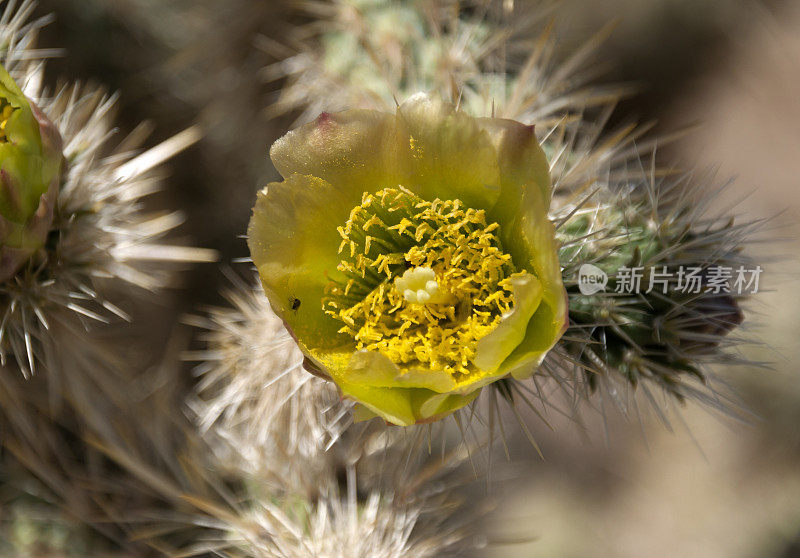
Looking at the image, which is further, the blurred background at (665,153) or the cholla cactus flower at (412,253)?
the blurred background at (665,153)

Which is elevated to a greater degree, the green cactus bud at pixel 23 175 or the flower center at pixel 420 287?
the flower center at pixel 420 287

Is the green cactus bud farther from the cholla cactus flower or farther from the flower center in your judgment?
the flower center

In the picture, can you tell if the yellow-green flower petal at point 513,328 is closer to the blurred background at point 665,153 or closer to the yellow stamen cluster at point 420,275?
the yellow stamen cluster at point 420,275

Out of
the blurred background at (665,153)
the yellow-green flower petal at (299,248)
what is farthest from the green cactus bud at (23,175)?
the blurred background at (665,153)

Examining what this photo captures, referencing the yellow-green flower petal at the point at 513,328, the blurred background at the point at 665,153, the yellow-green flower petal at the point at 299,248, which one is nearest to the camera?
the yellow-green flower petal at the point at 513,328

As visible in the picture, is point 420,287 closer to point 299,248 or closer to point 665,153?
point 299,248

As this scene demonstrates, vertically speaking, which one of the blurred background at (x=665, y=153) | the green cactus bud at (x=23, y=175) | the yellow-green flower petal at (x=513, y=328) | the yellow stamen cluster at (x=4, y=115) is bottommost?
the blurred background at (x=665, y=153)

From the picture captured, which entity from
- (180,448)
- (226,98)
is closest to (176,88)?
(226,98)

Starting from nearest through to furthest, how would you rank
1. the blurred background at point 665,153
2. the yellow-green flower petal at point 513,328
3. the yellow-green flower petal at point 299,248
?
the yellow-green flower petal at point 513,328 < the yellow-green flower petal at point 299,248 < the blurred background at point 665,153

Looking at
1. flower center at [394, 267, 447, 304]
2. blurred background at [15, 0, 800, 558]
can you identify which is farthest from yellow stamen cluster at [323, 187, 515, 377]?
blurred background at [15, 0, 800, 558]
